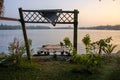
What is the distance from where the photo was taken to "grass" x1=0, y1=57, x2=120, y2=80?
13234 millimetres

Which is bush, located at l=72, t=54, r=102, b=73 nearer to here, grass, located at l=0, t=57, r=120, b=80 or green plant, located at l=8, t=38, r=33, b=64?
grass, located at l=0, t=57, r=120, b=80

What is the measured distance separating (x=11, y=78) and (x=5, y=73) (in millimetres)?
934

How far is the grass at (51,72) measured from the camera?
1323 centimetres

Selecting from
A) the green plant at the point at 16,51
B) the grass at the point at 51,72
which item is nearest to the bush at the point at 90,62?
the grass at the point at 51,72

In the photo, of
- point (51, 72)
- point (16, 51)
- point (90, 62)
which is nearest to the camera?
point (90, 62)

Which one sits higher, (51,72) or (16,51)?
(16,51)

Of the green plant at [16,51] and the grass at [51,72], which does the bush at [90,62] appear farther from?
the green plant at [16,51]

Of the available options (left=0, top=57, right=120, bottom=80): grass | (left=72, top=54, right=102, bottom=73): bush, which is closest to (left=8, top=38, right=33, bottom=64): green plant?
(left=0, top=57, right=120, bottom=80): grass

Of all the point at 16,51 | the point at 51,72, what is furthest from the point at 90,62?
the point at 16,51

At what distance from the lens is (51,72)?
1430 cm

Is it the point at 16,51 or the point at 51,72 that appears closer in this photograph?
the point at 51,72

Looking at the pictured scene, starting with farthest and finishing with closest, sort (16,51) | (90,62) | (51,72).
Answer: (16,51) < (51,72) < (90,62)

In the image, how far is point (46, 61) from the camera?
17312 mm

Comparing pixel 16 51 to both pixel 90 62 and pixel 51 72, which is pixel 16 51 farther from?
pixel 90 62
